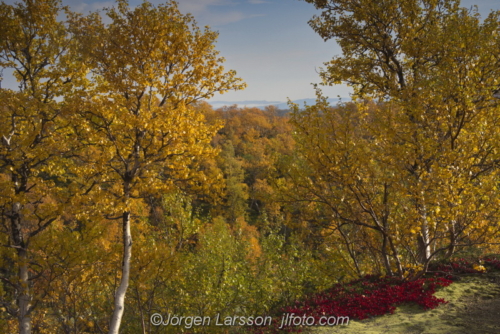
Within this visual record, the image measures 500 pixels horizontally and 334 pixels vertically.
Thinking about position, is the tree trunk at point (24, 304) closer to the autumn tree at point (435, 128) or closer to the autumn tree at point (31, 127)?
the autumn tree at point (31, 127)

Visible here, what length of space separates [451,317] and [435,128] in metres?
4.22

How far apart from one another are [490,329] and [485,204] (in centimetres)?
227

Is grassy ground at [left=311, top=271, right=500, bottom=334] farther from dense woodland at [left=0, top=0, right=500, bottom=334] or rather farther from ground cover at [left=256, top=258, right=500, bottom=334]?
dense woodland at [left=0, top=0, right=500, bottom=334]

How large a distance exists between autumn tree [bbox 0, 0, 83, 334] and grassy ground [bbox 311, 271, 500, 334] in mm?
7154

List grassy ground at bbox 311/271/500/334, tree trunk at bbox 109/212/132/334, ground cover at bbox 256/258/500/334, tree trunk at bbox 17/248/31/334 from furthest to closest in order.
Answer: tree trunk at bbox 17/248/31/334 < tree trunk at bbox 109/212/132/334 < ground cover at bbox 256/258/500/334 < grassy ground at bbox 311/271/500/334

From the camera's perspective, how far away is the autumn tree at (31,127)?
7.54 meters

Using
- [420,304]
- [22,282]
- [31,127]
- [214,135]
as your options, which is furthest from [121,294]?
[420,304]

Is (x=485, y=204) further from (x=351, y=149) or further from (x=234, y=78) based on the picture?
(x=234, y=78)

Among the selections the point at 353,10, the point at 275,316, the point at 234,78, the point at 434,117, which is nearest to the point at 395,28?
the point at 353,10

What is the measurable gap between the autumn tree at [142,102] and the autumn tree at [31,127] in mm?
1030

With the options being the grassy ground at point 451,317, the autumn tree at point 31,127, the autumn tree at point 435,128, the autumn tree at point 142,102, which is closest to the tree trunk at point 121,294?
the autumn tree at point 142,102

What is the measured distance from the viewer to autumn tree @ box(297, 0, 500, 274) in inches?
245

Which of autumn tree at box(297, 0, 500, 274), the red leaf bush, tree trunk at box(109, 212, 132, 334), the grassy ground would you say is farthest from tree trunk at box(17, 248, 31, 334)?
autumn tree at box(297, 0, 500, 274)

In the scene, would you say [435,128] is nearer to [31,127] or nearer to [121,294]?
[121,294]
